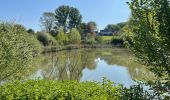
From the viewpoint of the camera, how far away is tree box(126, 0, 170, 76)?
19.8ft

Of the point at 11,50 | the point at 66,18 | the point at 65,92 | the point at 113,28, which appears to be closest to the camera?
the point at 65,92

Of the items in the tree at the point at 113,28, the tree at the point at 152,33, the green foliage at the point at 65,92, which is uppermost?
the tree at the point at 152,33

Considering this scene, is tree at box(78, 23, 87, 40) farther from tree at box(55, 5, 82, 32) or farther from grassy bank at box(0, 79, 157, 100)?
grassy bank at box(0, 79, 157, 100)

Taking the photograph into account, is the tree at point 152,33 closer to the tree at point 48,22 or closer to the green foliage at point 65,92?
the green foliage at point 65,92

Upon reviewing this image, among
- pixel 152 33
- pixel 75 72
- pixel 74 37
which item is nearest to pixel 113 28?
pixel 74 37

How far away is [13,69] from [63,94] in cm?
962

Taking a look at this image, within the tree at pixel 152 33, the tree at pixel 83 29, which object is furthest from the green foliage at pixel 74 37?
the tree at pixel 152 33

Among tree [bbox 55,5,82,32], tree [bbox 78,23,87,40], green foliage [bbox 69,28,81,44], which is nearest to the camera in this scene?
green foliage [bbox 69,28,81,44]

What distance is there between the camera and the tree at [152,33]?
19.8 ft

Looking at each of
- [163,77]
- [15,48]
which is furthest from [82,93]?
[15,48]

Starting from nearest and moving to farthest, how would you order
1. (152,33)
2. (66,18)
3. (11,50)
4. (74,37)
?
1. (152,33)
2. (11,50)
3. (74,37)
4. (66,18)

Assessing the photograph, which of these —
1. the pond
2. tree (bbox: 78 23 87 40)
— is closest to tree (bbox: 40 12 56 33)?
tree (bbox: 78 23 87 40)

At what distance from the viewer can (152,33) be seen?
20.9ft

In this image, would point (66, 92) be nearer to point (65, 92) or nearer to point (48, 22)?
point (65, 92)
